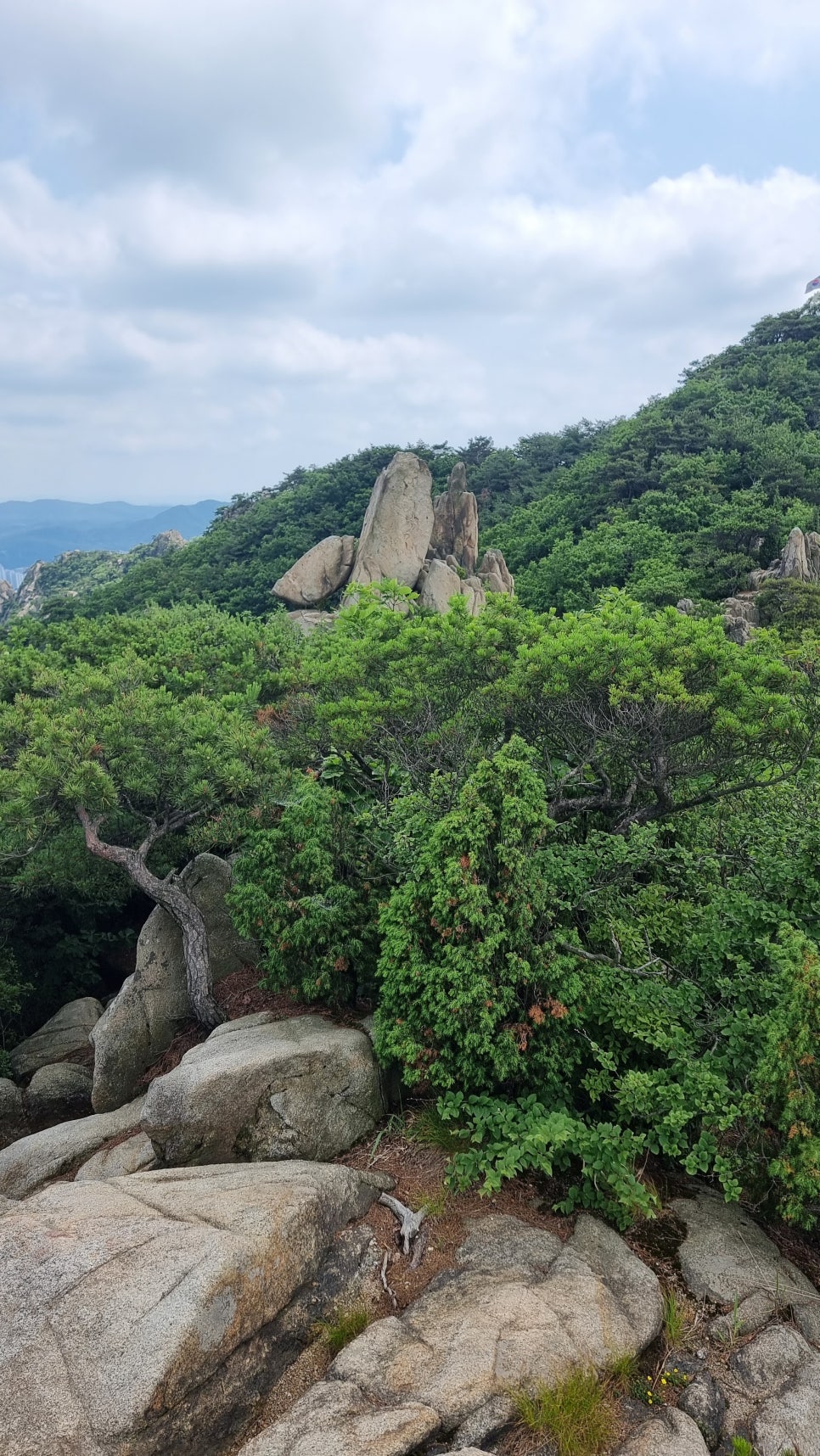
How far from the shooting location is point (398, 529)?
32.0 metres

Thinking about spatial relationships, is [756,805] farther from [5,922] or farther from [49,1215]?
[5,922]

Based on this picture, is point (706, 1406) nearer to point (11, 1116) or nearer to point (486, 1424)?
point (486, 1424)

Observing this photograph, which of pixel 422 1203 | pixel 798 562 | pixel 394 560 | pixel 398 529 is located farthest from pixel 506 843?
pixel 798 562

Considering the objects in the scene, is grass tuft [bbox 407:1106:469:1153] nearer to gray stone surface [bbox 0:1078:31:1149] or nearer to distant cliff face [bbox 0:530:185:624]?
gray stone surface [bbox 0:1078:31:1149]

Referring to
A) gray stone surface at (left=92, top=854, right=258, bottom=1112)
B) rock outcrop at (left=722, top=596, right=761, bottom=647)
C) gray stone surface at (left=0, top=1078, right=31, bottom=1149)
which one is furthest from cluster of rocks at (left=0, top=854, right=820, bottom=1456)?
rock outcrop at (left=722, top=596, right=761, bottom=647)

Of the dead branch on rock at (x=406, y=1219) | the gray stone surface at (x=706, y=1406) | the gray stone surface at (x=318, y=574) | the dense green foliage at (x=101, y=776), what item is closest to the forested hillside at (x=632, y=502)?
the gray stone surface at (x=318, y=574)

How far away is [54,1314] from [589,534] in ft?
134

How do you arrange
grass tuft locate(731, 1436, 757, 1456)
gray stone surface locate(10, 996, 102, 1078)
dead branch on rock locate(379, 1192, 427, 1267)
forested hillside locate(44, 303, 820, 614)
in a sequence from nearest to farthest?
1. grass tuft locate(731, 1436, 757, 1456)
2. dead branch on rock locate(379, 1192, 427, 1267)
3. gray stone surface locate(10, 996, 102, 1078)
4. forested hillside locate(44, 303, 820, 614)

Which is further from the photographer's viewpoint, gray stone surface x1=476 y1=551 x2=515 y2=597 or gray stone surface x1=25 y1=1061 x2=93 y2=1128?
gray stone surface x1=476 y1=551 x2=515 y2=597

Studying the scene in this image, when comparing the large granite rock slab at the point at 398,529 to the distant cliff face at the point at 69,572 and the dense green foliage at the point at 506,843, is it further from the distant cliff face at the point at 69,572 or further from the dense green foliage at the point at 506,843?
the distant cliff face at the point at 69,572

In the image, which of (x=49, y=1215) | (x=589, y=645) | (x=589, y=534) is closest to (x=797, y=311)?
(x=589, y=534)

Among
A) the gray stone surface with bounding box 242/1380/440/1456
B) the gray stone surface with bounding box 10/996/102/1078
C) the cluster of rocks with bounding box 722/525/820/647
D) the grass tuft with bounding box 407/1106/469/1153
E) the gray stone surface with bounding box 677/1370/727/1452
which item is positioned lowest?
the gray stone surface with bounding box 10/996/102/1078

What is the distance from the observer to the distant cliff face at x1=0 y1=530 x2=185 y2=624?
86.1 meters

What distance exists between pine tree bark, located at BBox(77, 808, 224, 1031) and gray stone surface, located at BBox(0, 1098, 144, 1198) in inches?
64.9
